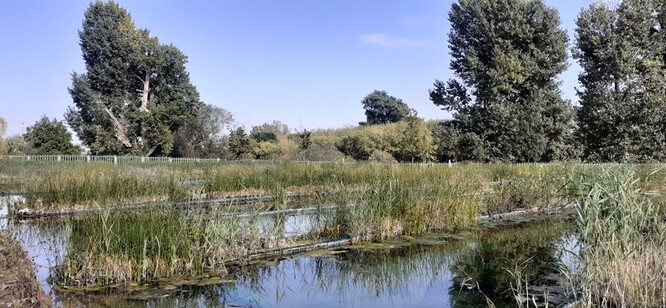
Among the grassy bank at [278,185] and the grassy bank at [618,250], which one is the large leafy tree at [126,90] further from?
the grassy bank at [618,250]

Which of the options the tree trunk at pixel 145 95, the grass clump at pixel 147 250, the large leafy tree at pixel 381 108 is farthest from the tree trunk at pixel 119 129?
the grass clump at pixel 147 250

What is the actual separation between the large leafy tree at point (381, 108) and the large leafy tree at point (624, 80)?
2096 centimetres

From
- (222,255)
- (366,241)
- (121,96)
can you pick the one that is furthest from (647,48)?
(121,96)

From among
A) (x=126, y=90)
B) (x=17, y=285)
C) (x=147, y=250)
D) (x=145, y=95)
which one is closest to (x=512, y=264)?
(x=147, y=250)

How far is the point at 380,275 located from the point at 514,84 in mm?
18025

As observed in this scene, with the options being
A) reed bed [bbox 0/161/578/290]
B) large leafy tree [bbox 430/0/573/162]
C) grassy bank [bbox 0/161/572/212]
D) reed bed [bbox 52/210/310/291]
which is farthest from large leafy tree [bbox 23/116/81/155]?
reed bed [bbox 52/210/310/291]

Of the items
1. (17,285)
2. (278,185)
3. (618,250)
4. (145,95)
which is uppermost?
(145,95)

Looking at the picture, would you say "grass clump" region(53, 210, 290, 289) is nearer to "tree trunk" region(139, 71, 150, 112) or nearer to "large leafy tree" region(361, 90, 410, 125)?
"tree trunk" region(139, 71, 150, 112)

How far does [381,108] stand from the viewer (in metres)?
41.9

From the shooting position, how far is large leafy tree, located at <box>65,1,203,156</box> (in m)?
28.4

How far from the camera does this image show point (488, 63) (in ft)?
71.4

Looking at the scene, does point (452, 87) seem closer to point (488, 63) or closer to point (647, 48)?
point (488, 63)

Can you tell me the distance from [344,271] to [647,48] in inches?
772

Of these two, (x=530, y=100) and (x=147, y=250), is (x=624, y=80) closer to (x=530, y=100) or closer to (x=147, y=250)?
(x=530, y=100)
